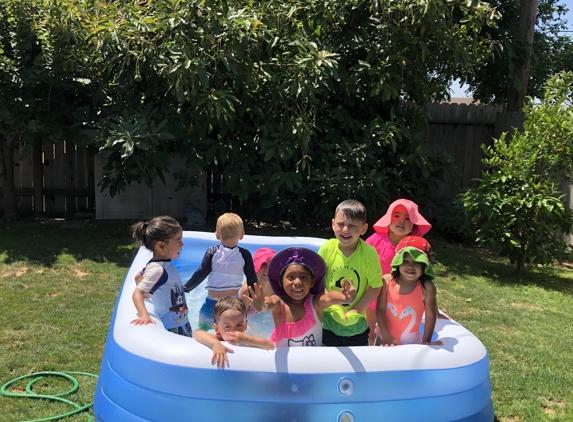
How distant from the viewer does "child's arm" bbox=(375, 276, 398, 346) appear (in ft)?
10.2

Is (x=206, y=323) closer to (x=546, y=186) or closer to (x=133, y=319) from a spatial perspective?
(x=133, y=319)

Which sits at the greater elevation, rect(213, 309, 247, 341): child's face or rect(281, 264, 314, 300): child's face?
rect(281, 264, 314, 300): child's face

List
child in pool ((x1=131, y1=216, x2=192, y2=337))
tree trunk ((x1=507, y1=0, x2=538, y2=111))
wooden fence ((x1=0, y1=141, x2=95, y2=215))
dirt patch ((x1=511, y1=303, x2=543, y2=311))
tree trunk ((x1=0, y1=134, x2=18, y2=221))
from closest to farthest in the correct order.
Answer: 1. child in pool ((x1=131, y1=216, x2=192, y2=337))
2. dirt patch ((x1=511, y1=303, x2=543, y2=311))
3. tree trunk ((x1=0, y1=134, x2=18, y2=221))
4. wooden fence ((x1=0, y1=141, x2=95, y2=215))
5. tree trunk ((x1=507, y1=0, x2=538, y2=111))

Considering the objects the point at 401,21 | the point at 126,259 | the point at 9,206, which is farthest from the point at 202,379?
the point at 9,206

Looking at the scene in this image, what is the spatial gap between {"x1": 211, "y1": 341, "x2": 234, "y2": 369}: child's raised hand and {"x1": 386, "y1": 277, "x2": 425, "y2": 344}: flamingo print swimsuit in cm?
103

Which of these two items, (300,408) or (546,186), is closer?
(300,408)

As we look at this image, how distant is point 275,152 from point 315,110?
2.44ft

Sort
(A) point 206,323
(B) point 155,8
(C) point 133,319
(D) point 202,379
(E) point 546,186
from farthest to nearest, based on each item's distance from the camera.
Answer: (B) point 155,8, (E) point 546,186, (A) point 206,323, (C) point 133,319, (D) point 202,379

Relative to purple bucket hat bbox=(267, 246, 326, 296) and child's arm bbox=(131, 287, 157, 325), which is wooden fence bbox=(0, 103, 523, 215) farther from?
child's arm bbox=(131, 287, 157, 325)

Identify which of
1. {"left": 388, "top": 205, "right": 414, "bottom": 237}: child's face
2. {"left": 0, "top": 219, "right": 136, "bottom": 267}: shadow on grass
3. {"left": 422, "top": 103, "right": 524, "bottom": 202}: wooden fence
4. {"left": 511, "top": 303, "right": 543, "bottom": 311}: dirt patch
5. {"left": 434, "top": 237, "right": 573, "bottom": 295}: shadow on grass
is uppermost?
{"left": 422, "top": 103, "right": 524, "bottom": 202}: wooden fence

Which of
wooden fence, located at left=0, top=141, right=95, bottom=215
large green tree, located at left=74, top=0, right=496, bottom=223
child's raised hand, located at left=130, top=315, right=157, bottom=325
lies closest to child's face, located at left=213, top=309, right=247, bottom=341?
child's raised hand, located at left=130, top=315, right=157, bottom=325

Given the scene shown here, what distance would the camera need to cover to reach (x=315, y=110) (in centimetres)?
679

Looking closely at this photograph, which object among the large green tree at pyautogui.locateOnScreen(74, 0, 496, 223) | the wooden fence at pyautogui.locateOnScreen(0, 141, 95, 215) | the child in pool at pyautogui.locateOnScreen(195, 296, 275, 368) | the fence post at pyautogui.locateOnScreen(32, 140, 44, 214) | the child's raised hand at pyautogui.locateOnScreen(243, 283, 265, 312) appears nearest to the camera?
the child in pool at pyautogui.locateOnScreen(195, 296, 275, 368)

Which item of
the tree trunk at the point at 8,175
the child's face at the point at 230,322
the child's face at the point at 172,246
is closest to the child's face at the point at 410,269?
the child's face at the point at 230,322
